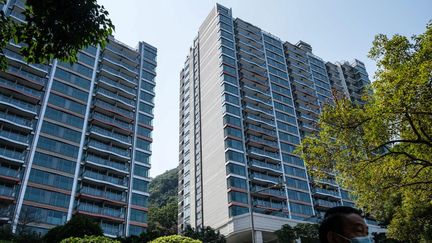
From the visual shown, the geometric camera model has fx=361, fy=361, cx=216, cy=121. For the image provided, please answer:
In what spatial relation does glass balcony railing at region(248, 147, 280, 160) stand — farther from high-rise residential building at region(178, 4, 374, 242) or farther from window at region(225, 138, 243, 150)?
window at region(225, 138, 243, 150)

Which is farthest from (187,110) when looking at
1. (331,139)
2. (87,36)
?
(87,36)

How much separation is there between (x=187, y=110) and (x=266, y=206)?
31.5m

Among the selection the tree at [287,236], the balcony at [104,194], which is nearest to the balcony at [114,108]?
the balcony at [104,194]

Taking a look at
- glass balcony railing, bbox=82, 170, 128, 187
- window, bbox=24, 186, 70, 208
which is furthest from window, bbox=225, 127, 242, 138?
window, bbox=24, 186, 70, 208

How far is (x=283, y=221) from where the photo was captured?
5544 cm

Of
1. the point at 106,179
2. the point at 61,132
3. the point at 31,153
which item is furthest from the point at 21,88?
the point at 106,179

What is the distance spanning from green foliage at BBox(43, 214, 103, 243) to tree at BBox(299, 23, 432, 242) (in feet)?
73.6

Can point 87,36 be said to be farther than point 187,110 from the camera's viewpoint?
No

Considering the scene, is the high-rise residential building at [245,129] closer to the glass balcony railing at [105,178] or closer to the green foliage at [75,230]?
the glass balcony railing at [105,178]

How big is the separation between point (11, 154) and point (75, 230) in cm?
2126

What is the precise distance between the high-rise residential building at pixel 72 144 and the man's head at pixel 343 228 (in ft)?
143

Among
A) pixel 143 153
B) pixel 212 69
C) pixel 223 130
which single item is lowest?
pixel 143 153

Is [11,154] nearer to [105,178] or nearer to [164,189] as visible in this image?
[105,178]

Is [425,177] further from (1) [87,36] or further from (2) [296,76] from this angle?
(2) [296,76]
